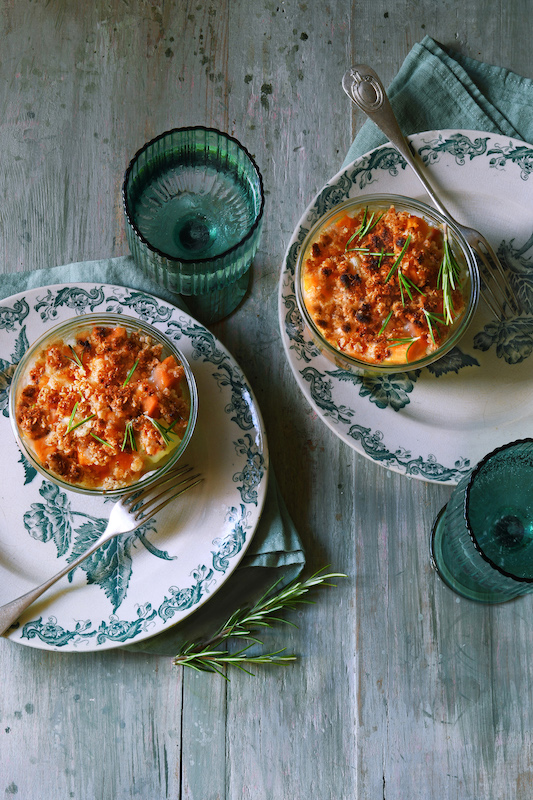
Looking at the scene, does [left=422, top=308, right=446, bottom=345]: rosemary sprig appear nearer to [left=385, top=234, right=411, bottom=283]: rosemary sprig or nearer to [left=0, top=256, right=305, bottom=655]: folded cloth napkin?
[left=385, top=234, right=411, bottom=283]: rosemary sprig

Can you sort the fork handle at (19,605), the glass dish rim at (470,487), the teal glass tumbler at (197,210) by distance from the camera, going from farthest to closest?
1. the teal glass tumbler at (197,210)
2. the fork handle at (19,605)
3. the glass dish rim at (470,487)

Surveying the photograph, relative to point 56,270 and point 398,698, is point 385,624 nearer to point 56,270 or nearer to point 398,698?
point 398,698

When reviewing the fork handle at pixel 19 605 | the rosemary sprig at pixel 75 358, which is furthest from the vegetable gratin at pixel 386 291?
the fork handle at pixel 19 605

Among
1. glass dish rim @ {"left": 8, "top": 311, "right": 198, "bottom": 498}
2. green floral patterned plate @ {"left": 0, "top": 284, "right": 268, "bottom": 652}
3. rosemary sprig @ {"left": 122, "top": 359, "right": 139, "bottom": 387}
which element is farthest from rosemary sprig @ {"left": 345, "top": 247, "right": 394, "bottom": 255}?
rosemary sprig @ {"left": 122, "top": 359, "right": 139, "bottom": 387}

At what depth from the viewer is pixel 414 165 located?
2.24 meters

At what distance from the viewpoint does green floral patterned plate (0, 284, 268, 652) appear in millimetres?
2121

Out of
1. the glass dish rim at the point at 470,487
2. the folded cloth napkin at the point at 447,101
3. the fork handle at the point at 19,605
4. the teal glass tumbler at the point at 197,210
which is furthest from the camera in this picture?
the folded cloth napkin at the point at 447,101

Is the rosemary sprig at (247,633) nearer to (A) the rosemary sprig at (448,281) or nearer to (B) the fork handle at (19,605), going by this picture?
(B) the fork handle at (19,605)

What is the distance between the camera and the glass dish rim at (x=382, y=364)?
2086mm

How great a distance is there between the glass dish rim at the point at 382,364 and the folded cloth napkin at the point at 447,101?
0.30m

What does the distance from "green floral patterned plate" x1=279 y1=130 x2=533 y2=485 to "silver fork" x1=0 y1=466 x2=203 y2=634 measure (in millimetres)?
494

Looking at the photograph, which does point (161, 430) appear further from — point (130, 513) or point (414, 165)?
point (414, 165)

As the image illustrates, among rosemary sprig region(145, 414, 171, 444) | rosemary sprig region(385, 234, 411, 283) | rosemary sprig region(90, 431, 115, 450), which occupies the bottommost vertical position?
rosemary sprig region(90, 431, 115, 450)

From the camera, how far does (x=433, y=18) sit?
2.49 m
